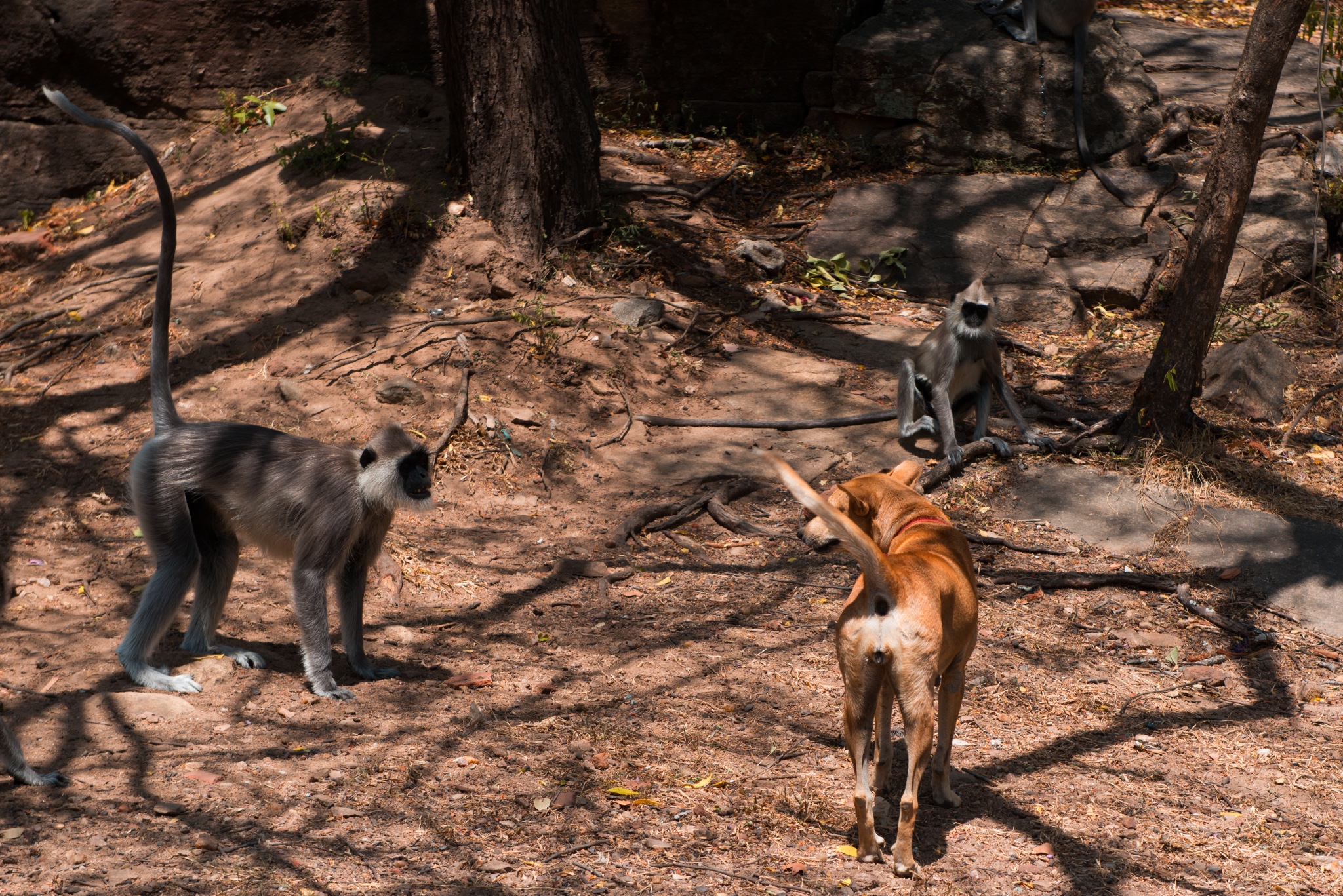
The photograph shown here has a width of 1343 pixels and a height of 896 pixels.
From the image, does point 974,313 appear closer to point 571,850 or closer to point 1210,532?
point 1210,532

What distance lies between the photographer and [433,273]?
339 inches

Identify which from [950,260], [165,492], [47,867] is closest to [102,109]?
[165,492]

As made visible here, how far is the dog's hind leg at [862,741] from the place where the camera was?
351cm

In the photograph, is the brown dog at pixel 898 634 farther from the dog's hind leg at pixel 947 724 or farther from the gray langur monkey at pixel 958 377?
the gray langur monkey at pixel 958 377

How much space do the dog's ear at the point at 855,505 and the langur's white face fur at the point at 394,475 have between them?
191 cm

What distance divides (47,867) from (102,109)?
30.0 ft

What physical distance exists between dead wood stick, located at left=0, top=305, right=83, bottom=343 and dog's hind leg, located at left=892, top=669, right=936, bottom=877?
776 centimetres

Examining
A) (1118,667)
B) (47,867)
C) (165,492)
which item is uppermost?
(165,492)

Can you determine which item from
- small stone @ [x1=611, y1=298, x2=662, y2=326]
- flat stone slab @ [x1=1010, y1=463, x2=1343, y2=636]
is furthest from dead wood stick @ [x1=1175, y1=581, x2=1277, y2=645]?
→ small stone @ [x1=611, y1=298, x2=662, y2=326]

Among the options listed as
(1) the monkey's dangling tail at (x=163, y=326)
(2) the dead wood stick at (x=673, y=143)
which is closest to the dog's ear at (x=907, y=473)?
(1) the monkey's dangling tail at (x=163, y=326)

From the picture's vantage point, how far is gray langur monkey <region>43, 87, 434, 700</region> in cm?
463

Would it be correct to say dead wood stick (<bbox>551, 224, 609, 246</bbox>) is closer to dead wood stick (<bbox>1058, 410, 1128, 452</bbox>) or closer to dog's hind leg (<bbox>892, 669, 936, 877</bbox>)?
dead wood stick (<bbox>1058, 410, 1128, 452</bbox>)

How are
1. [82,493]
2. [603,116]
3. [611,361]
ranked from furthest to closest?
[603,116]
[611,361]
[82,493]

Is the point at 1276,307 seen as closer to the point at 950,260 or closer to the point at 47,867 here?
the point at 950,260
